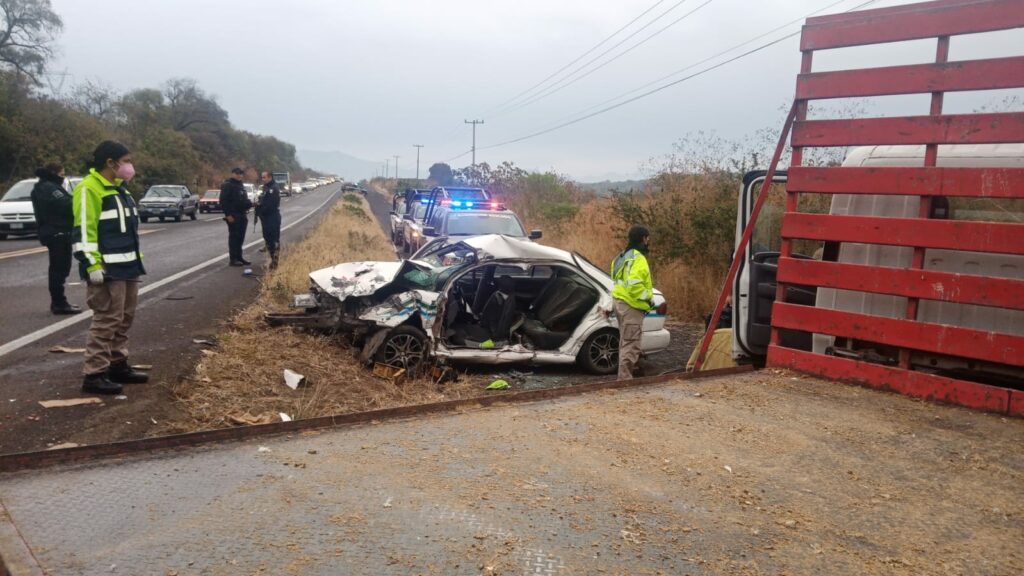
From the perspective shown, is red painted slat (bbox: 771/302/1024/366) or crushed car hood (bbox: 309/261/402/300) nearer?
red painted slat (bbox: 771/302/1024/366)

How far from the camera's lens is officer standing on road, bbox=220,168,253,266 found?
13008 mm

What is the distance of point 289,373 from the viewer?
6.06m

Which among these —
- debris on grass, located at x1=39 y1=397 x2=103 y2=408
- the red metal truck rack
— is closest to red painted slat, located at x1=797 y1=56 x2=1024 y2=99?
the red metal truck rack

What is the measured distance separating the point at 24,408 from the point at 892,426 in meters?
5.57

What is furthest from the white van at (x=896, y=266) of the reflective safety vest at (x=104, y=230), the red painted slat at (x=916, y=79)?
the reflective safety vest at (x=104, y=230)

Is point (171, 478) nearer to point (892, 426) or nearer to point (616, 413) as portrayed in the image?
point (616, 413)

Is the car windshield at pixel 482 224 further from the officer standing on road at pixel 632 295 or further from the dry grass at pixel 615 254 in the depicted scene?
the officer standing on road at pixel 632 295

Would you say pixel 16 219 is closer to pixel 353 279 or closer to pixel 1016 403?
pixel 353 279

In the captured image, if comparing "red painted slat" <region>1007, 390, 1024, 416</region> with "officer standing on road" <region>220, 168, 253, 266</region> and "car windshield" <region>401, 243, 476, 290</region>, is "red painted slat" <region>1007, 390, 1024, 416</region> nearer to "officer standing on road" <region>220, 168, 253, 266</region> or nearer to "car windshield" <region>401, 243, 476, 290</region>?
"car windshield" <region>401, 243, 476, 290</region>

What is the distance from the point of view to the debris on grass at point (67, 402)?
4957 mm

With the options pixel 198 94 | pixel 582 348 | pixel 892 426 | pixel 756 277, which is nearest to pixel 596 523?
pixel 892 426

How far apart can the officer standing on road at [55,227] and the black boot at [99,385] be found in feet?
11.7

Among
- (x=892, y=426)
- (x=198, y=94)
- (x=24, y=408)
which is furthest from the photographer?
(x=198, y=94)

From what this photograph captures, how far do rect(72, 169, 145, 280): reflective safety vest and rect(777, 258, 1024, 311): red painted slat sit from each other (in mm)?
4858
